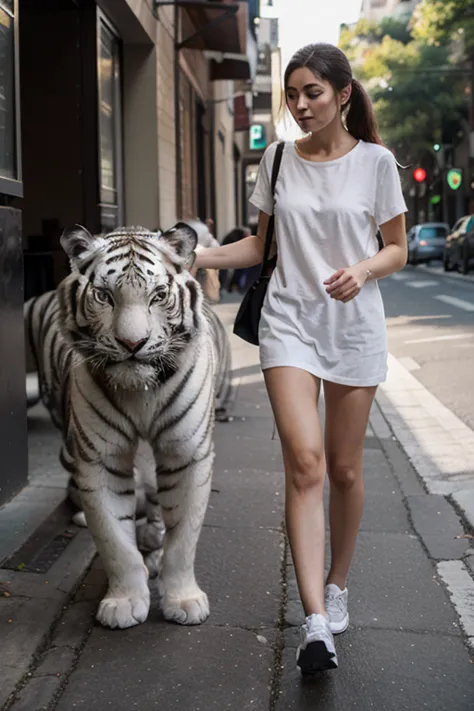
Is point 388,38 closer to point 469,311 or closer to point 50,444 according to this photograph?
point 469,311

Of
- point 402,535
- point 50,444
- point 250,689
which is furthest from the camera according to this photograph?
point 50,444

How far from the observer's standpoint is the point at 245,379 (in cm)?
1034

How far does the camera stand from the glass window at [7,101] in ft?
17.6

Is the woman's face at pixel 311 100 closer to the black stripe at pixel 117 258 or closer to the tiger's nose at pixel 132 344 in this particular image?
the black stripe at pixel 117 258

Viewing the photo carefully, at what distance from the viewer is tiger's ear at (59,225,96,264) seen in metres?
3.48

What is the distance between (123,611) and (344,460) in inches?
39.5

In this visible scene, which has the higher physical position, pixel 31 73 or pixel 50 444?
pixel 31 73

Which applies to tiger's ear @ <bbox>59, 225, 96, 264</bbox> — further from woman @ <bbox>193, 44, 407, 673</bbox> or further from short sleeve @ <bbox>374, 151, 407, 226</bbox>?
short sleeve @ <bbox>374, 151, 407, 226</bbox>

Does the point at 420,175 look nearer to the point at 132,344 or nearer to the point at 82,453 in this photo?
the point at 82,453

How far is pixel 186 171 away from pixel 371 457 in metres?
9.48

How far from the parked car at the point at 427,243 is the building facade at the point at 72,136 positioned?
3030cm

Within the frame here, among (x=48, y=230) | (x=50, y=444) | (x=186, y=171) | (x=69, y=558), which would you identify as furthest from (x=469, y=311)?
(x=69, y=558)

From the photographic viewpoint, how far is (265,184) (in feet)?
11.9

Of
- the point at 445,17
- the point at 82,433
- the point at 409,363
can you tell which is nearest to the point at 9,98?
the point at 82,433
